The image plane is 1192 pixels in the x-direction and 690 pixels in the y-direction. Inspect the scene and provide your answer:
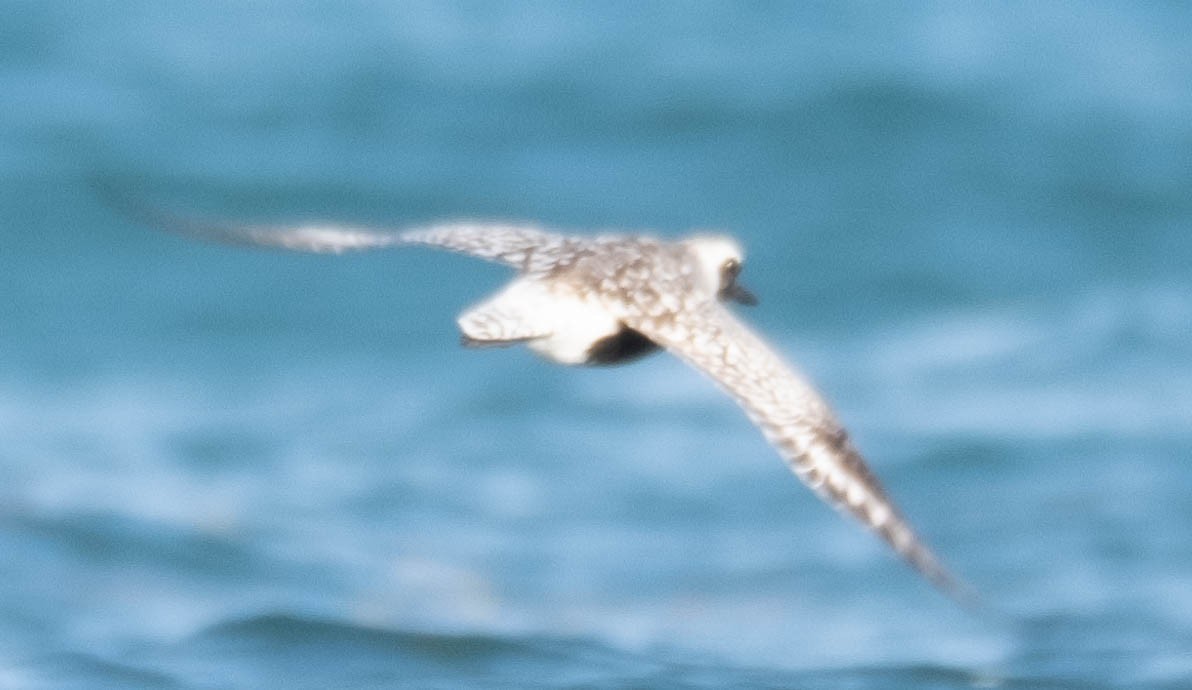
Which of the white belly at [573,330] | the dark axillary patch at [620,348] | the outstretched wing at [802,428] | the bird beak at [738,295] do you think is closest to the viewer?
the outstretched wing at [802,428]

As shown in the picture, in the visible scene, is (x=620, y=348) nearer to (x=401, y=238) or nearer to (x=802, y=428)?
(x=401, y=238)

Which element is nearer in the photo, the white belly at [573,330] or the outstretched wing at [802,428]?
the outstretched wing at [802,428]

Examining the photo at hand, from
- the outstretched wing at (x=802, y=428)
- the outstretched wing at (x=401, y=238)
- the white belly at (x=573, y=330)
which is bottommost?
the outstretched wing at (x=802, y=428)

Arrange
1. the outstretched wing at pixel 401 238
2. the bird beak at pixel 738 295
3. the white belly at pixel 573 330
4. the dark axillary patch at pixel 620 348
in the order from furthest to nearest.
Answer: the bird beak at pixel 738 295 → the outstretched wing at pixel 401 238 → the dark axillary patch at pixel 620 348 → the white belly at pixel 573 330

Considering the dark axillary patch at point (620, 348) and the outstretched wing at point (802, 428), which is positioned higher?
the dark axillary patch at point (620, 348)

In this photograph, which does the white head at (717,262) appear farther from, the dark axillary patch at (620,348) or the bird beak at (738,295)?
the dark axillary patch at (620,348)

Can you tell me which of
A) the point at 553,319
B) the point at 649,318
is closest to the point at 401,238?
the point at 553,319

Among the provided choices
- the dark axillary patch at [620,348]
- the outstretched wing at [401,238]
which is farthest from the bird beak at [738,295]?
the dark axillary patch at [620,348]
